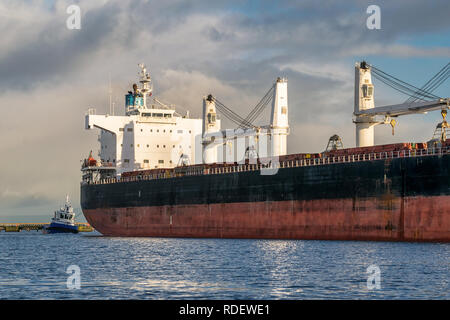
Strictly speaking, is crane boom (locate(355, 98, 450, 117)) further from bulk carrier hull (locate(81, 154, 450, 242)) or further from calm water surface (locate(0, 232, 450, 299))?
calm water surface (locate(0, 232, 450, 299))

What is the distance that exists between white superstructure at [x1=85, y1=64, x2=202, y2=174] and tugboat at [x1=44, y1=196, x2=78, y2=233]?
26096 millimetres

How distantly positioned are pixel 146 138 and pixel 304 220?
24045 mm

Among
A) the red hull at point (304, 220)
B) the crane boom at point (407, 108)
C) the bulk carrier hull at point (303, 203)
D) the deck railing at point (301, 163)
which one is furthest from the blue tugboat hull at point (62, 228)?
the crane boom at point (407, 108)

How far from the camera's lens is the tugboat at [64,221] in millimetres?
87750

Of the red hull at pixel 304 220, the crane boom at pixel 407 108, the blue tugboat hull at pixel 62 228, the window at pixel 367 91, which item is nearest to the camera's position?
the red hull at pixel 304 220

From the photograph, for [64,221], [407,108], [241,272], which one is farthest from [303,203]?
[64,221]

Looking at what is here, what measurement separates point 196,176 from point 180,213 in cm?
313

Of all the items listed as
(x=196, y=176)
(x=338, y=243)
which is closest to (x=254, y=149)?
(x=196, y=176)

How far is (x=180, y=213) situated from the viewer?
168 feet

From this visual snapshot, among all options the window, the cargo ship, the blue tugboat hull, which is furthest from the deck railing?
the blue tugboat hull

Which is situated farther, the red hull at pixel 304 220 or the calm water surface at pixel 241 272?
the red hull at pixel 304 220

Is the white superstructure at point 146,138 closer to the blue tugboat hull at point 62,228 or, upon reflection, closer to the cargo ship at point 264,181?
the cargo ship at point 264,181

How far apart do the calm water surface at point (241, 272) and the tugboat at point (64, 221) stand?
164 ft

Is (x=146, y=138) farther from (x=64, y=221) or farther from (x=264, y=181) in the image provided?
(x=64, y=221)
